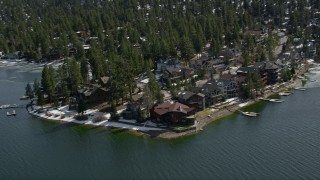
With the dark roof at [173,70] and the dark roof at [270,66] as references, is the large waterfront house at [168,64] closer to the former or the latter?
the dark roof at [173,70]

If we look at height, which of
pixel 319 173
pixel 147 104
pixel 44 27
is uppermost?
pixel 44 27

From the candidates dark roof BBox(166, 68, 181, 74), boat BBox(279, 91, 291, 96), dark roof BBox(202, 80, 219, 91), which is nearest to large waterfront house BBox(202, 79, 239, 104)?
dark roof BBox(202, 80, 219, 91)

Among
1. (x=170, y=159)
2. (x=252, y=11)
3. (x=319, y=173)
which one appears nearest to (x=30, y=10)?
(x=252, y=11)

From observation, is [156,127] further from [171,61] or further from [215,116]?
[171,61]

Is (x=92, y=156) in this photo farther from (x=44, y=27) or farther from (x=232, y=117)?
(x=44, y=27)

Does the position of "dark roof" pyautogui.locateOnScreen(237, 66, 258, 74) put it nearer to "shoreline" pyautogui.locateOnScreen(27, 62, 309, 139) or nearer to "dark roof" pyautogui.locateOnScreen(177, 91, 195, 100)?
"shoreline" pyautogui.locateOnScreen(27, 62, 309, 139)
